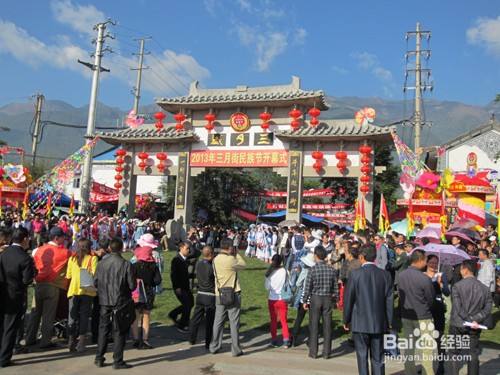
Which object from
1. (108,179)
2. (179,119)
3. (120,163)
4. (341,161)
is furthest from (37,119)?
(341,161)

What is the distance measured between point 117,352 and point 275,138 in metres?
15.5

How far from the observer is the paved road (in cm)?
579

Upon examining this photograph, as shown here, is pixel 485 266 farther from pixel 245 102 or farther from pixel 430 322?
pixel 245 102

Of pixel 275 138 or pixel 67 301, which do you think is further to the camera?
pixel 275 138

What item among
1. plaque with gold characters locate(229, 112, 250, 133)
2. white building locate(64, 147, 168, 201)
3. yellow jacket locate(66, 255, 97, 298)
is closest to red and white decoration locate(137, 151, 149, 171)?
plaque with gold characters locate(229, 112, 250, 133)

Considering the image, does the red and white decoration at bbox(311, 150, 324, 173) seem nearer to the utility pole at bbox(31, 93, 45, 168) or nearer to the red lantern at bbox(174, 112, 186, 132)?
the red lantern at bbox(174, 112, 186, 132)

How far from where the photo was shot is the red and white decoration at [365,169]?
18.5 meters

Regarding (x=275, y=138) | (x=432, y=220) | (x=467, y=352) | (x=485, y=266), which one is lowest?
(x=467, y=352)

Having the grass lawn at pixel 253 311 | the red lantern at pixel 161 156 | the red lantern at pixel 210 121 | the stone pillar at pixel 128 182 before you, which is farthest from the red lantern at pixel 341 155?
the stone pillar at pixel 128 182

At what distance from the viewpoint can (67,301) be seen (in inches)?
281

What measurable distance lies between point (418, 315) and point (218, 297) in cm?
282

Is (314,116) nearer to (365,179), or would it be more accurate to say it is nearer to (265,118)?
(265,118)

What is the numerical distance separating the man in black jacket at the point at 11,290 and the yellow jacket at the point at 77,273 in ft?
2.47

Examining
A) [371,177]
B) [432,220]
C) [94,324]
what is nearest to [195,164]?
[371,177]
